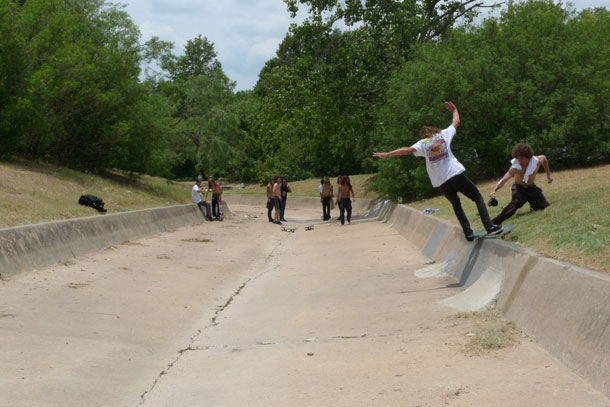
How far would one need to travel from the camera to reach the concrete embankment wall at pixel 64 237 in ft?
34.9

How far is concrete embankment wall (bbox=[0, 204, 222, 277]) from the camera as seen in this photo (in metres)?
10.6

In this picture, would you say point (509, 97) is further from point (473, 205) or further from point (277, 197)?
point (473, 205)

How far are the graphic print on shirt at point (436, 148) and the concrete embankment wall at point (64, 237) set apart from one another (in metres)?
6.10

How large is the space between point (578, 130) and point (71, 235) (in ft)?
68.2

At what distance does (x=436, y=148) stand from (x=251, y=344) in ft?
13.5

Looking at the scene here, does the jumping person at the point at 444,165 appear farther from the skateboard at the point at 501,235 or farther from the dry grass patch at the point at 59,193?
the dry grass patch at the point at 59,193

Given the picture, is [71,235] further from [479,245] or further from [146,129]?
[146,129]

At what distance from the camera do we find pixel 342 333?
25.2ft

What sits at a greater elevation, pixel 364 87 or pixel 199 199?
pixel 364 87

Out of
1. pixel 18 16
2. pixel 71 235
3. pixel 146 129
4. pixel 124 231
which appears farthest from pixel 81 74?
pixel 71 235

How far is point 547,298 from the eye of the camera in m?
6.39

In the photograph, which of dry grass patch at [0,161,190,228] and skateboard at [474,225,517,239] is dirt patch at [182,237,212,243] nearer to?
dry grass patch at [0,161,190,228]

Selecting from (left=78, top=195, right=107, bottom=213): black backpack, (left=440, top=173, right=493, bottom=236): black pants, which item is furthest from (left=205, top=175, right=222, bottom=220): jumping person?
(left=440, top=173, right=493, bottom=236): black pants

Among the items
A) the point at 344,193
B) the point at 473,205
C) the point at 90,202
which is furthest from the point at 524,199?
the point at 344,193
